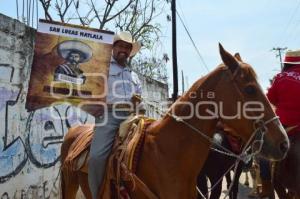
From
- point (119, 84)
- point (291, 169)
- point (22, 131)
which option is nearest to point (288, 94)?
point (291, 169)

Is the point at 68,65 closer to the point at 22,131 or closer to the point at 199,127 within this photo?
the point at 22,131

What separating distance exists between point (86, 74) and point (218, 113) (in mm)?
4304

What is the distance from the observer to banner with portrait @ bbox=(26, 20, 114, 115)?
7.23 m

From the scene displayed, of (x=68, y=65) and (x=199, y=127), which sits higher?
(x=68, y=65)

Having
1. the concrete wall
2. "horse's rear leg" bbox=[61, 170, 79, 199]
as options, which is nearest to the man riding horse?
"horse's rear leg" bbox=[61, 170, 79, 199]

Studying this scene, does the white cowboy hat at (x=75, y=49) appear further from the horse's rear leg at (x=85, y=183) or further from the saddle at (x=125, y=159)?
the saddle at (x=125, y=159)

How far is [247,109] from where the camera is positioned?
12.2ft

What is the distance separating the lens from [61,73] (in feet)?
24.7

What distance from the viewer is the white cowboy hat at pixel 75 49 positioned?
7.40 metres

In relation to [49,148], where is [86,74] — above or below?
above

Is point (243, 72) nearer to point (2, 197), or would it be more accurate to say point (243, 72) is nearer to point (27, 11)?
point (2, 197)

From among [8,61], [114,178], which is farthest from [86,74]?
[114,178]

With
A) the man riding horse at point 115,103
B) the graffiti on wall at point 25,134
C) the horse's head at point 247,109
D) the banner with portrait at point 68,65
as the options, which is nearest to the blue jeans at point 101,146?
the man riding horse at point 115,103

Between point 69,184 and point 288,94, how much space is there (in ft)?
9.75
